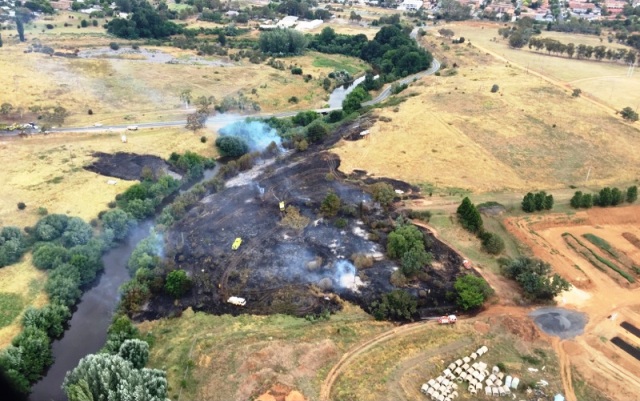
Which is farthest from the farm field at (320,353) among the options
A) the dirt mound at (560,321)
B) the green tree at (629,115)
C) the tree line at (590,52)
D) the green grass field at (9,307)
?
the tree line at (590,52)

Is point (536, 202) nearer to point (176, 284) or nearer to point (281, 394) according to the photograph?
point (281, 394)

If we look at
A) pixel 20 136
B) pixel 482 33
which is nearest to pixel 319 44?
pixel 482 33

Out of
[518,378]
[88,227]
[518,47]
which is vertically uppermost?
[518,47]

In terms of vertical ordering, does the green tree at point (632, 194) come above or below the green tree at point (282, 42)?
→ below

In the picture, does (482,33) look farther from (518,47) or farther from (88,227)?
(88,227)

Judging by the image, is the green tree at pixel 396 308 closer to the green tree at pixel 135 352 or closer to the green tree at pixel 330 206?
the green tree at pixel 330 206

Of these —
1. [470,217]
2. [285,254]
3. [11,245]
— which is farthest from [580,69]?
[11,245]

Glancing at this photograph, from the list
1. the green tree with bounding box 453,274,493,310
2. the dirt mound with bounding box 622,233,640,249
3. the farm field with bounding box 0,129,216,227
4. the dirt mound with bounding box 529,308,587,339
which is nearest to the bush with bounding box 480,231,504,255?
the green tree with bounding box 453,274,493,310
